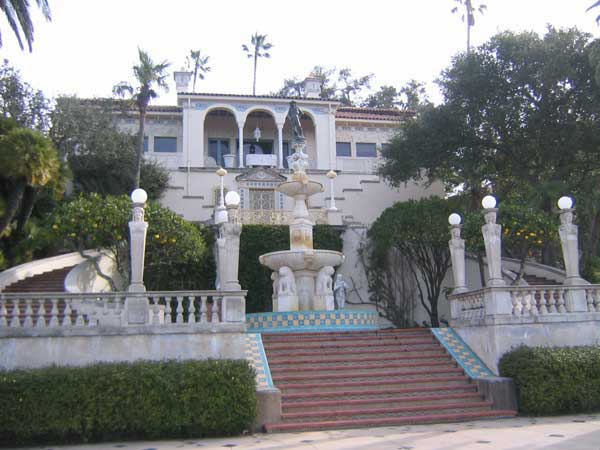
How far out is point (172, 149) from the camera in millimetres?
34531

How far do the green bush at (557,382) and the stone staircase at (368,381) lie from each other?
2.07 ft

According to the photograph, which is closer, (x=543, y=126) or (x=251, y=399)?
(x=251, y=399)

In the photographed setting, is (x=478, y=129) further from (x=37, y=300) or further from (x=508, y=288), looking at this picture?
(x=37, y=300)

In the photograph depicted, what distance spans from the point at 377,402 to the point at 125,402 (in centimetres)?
516

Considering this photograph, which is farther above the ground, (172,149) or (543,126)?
(172,149)

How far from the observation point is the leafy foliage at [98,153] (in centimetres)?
2822

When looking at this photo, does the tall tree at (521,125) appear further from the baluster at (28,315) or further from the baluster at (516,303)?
the baluster at (28,315)

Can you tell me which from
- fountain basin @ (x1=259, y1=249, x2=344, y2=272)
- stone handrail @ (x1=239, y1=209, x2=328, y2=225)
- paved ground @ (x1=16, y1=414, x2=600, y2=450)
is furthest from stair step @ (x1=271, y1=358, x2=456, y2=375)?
stone handrail @ (x1=239, y1=209, x2=328, y2=225)

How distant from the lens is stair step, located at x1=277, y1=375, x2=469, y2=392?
13.5 meters

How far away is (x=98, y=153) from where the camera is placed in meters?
29.1

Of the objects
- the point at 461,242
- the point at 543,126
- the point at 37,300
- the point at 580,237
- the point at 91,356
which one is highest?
the point at 543,126

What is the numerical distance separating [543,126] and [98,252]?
17.7 meters

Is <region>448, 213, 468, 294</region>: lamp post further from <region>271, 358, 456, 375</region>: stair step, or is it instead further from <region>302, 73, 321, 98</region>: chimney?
<region>302, 73, 321, 98</region>: chimney

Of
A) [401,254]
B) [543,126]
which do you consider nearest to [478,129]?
[543,126]
